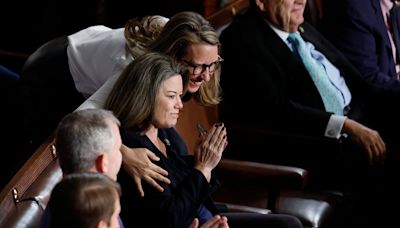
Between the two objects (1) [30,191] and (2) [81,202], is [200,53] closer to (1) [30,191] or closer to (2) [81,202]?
(1) [30,191]

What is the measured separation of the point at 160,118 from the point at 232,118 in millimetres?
955

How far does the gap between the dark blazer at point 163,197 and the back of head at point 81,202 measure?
59 cm

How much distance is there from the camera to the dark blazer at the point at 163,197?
2.29 metres

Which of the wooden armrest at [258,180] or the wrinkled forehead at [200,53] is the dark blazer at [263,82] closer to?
the wooden armrest at [258,180]

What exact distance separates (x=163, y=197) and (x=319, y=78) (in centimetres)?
137

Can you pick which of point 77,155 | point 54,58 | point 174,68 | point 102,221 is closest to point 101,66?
point 54,58

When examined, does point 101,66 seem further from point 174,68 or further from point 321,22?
point 321,22

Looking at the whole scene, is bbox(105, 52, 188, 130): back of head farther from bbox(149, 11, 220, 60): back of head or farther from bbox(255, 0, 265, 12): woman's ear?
bbox(255, 0, 265, 12): woman's ear

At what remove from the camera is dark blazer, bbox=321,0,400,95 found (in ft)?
12.6

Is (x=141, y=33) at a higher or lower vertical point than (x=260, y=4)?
higher

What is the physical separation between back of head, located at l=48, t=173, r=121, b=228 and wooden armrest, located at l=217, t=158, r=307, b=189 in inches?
50.9

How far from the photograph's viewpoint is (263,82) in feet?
10.7

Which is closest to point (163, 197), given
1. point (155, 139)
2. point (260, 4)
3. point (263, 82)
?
point (155, 139)

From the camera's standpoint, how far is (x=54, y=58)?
3006mm
